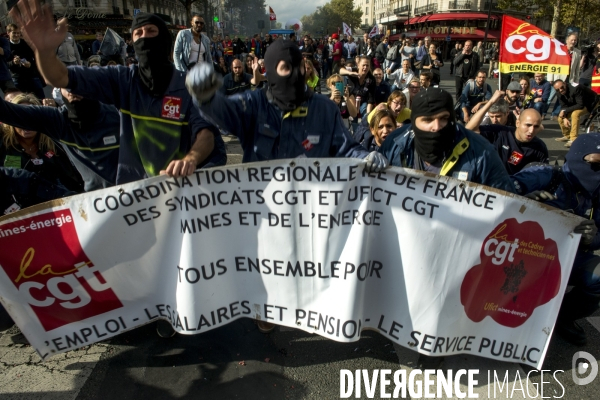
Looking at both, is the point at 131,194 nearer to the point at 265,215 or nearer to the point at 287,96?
the point at 265,215

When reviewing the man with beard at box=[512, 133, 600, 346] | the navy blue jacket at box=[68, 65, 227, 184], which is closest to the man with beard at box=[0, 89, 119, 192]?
the navy blue jacket at box=[68, 65, 227, 184]

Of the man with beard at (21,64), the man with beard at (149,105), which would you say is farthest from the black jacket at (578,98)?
the man with beard at (21,64)

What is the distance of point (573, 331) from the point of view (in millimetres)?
3221

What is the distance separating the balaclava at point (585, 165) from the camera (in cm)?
304

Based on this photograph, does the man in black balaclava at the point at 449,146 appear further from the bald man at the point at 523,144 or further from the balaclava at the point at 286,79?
the bald man at the point at 523,144

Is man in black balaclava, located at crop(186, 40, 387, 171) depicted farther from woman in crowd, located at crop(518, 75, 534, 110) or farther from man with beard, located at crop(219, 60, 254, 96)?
woman in crowd, located at crop(518, 75, 534, 110)

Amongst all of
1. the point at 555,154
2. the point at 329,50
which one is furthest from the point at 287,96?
the point at 329,50

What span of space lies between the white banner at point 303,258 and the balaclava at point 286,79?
0.48m

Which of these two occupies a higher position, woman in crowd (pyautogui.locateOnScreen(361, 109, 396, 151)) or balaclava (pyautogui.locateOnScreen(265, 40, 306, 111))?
balaclava (pyautogui.locateOnScreen(265, 40, 306, 111))

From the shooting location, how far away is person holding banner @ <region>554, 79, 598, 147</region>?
9008mm

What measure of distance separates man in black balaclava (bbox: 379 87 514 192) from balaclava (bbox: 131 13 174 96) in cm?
165

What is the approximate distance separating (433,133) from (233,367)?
2.01 m

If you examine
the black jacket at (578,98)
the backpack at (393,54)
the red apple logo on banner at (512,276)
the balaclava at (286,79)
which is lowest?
the black jacket at (578,98)

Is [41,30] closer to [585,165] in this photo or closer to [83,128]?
[83,128]
